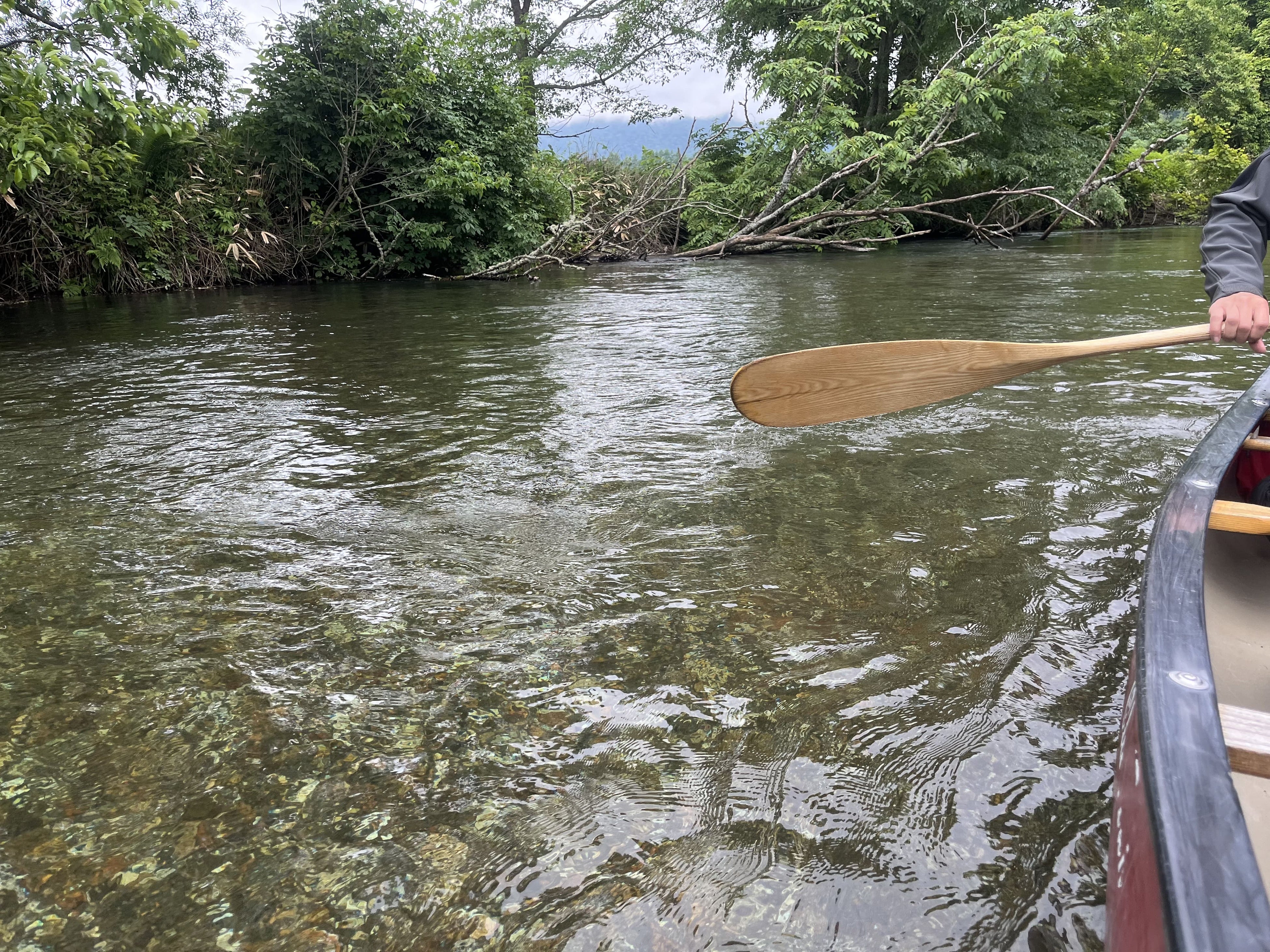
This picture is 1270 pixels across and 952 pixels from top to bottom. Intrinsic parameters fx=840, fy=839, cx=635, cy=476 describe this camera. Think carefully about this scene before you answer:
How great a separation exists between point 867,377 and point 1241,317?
1037 mm

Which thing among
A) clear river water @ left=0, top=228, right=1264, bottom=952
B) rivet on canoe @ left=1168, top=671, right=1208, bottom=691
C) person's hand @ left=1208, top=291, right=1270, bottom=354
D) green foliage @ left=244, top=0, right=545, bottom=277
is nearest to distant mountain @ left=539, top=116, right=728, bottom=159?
green foliage @ left=244, top=0, right=545, bottom=277

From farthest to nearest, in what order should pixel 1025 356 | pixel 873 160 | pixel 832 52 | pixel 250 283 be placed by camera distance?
pixel 832 52 → pixel 873 160 → pixel 250 283 → pixel 1025 356

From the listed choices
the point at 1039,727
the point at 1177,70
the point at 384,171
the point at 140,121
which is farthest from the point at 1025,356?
the point at 1177,70

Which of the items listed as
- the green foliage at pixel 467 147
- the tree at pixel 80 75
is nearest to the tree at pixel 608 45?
the green foliage at pixel 467 147

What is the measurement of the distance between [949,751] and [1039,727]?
8.9 inches

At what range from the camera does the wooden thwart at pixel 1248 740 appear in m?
1.04

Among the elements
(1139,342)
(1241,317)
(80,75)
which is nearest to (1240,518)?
(1241,317)

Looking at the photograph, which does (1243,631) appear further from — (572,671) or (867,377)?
(572,671)

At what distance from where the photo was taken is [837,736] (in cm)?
185

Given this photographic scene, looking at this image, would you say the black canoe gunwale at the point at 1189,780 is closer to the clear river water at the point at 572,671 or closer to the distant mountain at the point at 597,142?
the clear river water at the point at 572,671

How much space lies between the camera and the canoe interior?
117cm

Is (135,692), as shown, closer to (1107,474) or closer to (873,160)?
(1107,474)

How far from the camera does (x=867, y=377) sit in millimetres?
2855

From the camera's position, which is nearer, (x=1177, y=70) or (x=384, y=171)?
(x=384, y=171)
